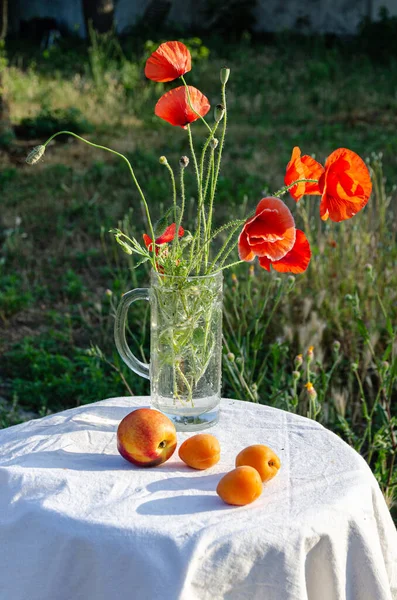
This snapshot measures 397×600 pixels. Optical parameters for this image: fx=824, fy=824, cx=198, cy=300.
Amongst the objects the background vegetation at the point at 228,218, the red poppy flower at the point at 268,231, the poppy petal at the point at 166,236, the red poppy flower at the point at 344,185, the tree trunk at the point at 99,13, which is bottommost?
the background vegetation at the point at 228,218

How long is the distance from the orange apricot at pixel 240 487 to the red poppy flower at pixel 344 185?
1.88 feet

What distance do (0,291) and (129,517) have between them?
160 inches

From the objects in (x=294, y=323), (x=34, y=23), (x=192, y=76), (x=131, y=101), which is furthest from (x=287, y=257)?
(x=34, y=23)

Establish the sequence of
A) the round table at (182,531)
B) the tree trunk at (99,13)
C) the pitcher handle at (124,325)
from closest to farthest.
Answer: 1. the round table at (182,531)
2. the pitcher handle at (124,325)
3. the tree trunk at (99,13)

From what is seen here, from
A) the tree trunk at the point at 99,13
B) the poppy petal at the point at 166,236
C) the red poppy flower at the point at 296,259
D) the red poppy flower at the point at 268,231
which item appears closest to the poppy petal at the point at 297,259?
the red poppy flower at the point at 296,259

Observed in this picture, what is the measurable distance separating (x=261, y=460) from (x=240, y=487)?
4.7 inches

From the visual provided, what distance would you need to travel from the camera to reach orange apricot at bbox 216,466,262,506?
5.51ft

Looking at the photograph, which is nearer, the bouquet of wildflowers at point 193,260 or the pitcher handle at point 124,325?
the bouquet of wildflowers at point 193,260

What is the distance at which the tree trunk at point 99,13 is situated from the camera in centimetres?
1337

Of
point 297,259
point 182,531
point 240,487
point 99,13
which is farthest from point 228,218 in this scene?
point 99,13

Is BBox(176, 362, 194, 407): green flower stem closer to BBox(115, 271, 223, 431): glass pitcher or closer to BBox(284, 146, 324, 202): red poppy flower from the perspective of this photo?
BBox(115, 271, 223, 431): glass pitcher

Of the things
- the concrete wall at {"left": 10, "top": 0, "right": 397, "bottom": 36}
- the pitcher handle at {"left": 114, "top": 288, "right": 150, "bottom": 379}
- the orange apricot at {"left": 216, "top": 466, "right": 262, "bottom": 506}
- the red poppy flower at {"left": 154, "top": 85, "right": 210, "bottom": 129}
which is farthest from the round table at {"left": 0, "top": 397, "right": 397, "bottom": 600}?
the concrete wall at {"left": 10, "top": 0, "right": 397, "bottom": 36}

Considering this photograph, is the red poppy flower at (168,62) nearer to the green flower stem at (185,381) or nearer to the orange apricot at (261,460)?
the green flower stem at (185,381)

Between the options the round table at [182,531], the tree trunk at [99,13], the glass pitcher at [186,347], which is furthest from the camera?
the tree trunk at [99,13]
